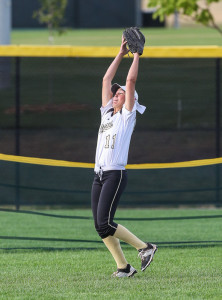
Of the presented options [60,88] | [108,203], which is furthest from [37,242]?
[60,88]

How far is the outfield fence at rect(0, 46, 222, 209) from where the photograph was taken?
10984 mm

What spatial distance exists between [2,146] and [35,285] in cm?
942

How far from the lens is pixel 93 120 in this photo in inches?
587

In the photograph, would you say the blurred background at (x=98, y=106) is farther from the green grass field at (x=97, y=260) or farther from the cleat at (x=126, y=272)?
the cleat at (x=126, y=272)

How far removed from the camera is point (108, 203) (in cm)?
634

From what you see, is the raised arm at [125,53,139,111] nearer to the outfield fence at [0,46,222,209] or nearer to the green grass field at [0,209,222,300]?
the green grass field at [0,209,222,300]

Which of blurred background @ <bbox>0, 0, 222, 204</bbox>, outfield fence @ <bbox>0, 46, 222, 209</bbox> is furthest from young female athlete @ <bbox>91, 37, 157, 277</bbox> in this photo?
blurred background @ <bbox>0, 0, 222, 204</bbox>

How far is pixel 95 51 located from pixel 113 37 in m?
43.4

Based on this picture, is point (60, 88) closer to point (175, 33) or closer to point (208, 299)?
point (208, 299)

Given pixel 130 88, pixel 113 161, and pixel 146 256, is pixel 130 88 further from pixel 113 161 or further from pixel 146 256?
pixel 146 256

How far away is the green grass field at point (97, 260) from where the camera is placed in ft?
19.5

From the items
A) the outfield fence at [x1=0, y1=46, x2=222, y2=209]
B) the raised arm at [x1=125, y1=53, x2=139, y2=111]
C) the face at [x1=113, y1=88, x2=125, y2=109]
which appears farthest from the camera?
the outfield fence at [x1=0, y1=46, x2=222, y2=209]

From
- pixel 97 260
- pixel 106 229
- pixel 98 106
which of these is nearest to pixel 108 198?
pixel 106 229

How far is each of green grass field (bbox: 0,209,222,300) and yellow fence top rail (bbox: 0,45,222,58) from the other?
2327 millimetres
